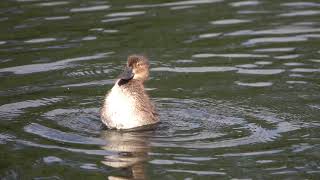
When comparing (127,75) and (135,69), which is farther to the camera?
(135,69)

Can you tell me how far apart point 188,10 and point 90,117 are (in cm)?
588

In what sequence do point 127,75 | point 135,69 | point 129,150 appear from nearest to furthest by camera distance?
point 129,150 < point 127,75 < point 135,69

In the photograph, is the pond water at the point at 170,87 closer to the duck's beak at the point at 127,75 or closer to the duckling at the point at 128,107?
the duckling at the point at 128,107

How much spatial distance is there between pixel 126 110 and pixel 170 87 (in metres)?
2.03

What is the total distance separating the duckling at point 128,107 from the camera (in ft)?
37.6

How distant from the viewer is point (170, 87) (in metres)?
13.4

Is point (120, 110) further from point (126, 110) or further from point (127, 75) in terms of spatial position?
point (127, 75)

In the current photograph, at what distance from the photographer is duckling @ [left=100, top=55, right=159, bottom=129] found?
1145cm

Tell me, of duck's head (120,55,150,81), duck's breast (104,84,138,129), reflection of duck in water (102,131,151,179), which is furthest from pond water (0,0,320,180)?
duck's head (120,55,150,81)

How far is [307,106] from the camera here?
12.1 metres

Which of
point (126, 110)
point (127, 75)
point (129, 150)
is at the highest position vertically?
point (127, 75)

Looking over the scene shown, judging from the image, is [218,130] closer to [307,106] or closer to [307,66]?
[307,106]

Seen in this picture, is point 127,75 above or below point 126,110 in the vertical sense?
above

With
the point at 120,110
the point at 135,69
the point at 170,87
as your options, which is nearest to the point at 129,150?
the point at 120,110
